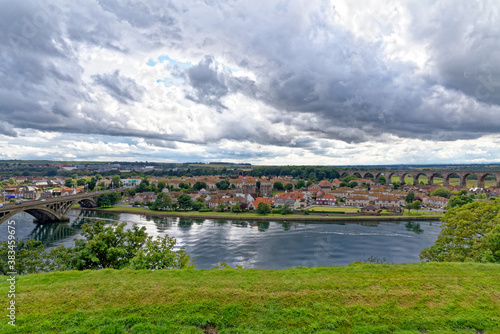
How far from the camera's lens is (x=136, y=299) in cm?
543

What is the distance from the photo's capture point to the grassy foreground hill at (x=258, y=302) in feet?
15.4

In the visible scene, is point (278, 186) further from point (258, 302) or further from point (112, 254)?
point (258, 302)

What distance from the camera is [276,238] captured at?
28047 millimetres

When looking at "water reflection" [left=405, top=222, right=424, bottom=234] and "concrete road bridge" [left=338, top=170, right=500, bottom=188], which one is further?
"concrete road bridge" [left=338, top=170, right=500, bottom=188]

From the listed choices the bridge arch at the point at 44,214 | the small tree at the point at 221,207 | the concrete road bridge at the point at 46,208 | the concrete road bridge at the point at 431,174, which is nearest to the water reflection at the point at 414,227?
the small tree at the point at 221,207

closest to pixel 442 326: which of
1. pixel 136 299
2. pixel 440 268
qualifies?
pixel 440 268

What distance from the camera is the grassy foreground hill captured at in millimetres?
4688

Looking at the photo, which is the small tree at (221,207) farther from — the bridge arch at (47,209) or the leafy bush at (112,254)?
the leafy bush at (112,254)

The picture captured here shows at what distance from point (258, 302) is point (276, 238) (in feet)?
76.7

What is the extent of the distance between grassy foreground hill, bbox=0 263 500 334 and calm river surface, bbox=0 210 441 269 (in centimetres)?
980

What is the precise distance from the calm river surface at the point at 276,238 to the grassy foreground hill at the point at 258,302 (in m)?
9.80

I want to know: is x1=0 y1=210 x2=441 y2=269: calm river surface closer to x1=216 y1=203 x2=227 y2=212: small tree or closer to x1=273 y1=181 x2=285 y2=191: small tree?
x1=216 y1=203 x2=227 y2=212: small tree

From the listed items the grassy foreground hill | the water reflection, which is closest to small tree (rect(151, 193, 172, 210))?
the water reflection

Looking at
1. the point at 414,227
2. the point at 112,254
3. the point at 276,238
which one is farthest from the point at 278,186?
the point at 112,254
